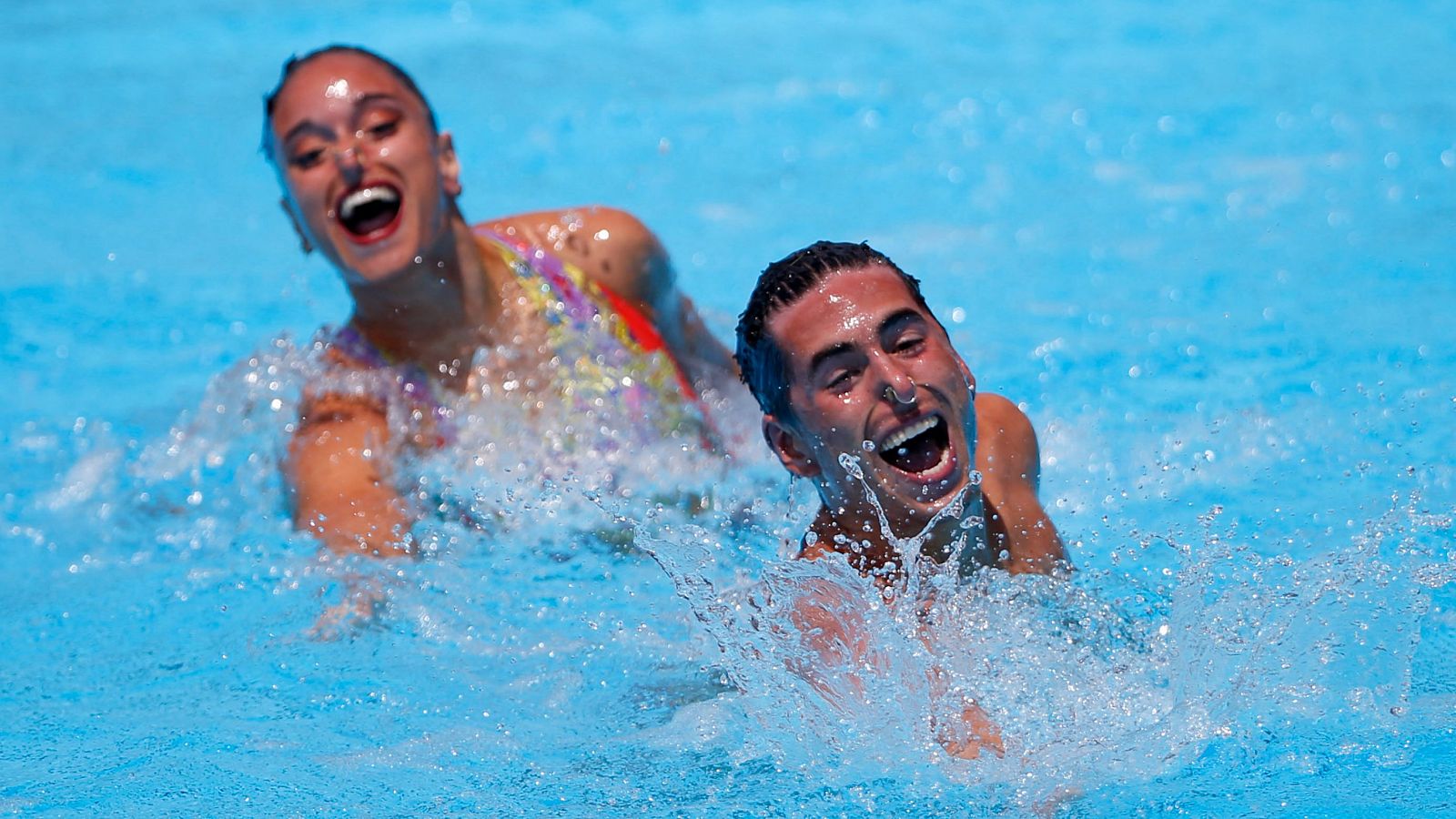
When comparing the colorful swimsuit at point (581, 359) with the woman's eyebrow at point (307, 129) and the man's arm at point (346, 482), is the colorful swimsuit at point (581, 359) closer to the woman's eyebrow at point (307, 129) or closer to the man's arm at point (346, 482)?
the man's arm at point (346, 482)

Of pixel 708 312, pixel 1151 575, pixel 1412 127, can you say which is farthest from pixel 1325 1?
pixel 1151 575

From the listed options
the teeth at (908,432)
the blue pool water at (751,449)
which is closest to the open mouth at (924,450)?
the teeth at (908,432)

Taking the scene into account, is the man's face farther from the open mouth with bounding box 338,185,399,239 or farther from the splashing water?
the open mouth with bounding box 338,185,399,239

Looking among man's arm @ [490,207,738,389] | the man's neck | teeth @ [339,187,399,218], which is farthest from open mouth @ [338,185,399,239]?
the man's neck

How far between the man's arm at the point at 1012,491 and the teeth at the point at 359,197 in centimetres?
148

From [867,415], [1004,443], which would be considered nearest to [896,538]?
[867,415]

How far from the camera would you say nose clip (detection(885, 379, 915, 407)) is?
113 inches

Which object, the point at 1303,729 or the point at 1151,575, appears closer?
the point at 1303,729

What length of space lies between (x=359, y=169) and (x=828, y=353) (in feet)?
5.03

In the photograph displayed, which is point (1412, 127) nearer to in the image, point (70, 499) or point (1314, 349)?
point (1314, 349)

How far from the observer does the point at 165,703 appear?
347 centimetres

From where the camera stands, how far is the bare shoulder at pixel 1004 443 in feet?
11.2

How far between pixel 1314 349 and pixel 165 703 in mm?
3435

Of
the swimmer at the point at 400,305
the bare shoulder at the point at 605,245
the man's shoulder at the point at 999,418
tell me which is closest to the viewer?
the man's shoulder at the point at 999,418
